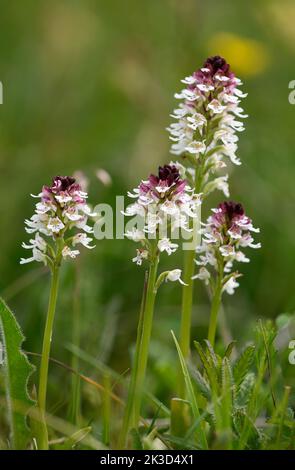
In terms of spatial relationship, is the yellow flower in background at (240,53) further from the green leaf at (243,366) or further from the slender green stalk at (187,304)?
the green leaf at (243,366)

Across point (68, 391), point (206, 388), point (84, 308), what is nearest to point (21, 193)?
point (84, 308)

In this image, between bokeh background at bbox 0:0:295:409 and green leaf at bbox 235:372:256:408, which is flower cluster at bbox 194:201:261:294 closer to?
green leaf at bbox 235:372:256:408

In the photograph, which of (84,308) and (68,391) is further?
(84,308)

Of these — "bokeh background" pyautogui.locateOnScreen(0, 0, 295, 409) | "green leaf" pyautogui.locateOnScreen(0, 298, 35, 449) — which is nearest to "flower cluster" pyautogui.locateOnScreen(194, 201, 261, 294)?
"green leaf" pyautogui.locateOnScreen(0, 298, 35, 449)

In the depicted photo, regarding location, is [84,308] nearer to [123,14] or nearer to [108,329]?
[108,329]

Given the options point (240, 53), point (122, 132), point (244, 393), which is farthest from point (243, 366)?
point (122, 132)

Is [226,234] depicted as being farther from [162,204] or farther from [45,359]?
[45,359]
